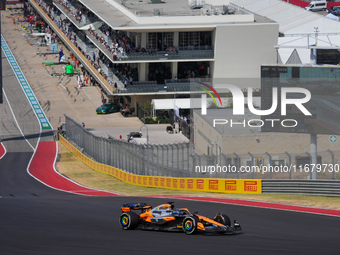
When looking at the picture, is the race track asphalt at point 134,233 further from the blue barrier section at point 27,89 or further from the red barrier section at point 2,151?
the blue barrier section at point 27,89

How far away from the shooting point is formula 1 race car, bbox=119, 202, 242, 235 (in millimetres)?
19172

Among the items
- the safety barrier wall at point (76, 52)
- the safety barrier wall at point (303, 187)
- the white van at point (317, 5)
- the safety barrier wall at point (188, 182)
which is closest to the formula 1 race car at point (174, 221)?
the safety barrier wall at point (303, 187)

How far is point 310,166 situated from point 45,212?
11323 mm

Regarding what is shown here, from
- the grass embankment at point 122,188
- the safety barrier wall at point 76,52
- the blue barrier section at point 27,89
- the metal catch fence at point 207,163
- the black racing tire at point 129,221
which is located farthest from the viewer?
the safety barrier wall at point 76,52

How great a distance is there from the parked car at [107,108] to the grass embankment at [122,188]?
10.6 metres

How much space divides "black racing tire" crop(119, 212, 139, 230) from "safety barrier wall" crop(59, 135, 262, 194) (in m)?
12.3

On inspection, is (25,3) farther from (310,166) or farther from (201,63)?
(310,166)

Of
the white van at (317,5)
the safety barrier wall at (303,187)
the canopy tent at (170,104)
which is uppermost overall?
the white van at (317,5)

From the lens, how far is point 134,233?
1991 centimetres

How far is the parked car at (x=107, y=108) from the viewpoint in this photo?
7181 cm

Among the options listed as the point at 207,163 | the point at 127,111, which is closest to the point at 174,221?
the point at 207,163

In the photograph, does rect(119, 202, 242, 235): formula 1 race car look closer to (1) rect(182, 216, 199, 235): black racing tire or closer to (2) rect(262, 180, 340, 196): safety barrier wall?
(1) rect(182, 216, 199, 235): black racing tire

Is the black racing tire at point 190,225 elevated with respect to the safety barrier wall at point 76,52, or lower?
elevated

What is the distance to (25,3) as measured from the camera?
129m
